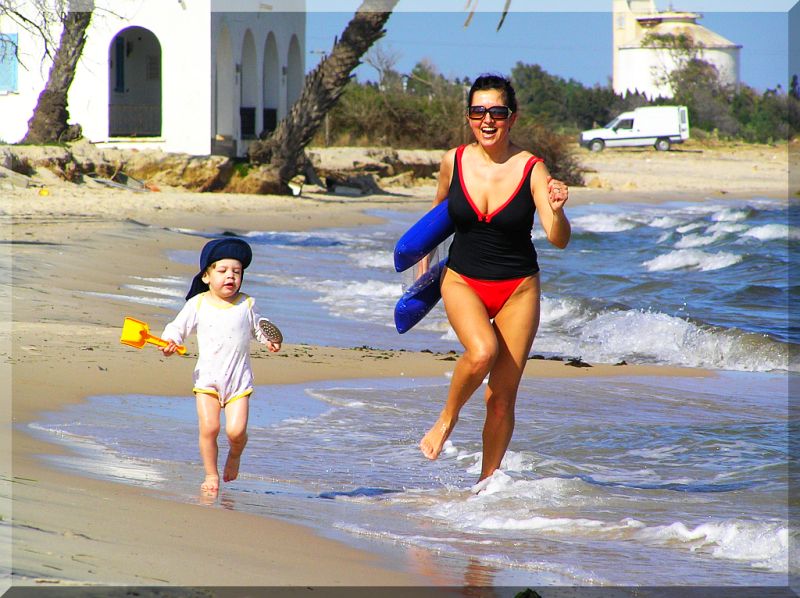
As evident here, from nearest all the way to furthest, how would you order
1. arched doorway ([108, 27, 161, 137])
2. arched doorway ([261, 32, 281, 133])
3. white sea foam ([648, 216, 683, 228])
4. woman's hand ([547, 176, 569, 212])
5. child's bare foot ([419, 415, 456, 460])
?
woman's hand ([547, 176, 569, 212])
child's bare foot ([419, 415, 456, 460])
white sea foam ([648, 216, 683, 228])
arched doorway ([108, 27, 161, 137])
arched doorway ([261, 32, 281, 133])

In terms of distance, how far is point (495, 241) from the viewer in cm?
493

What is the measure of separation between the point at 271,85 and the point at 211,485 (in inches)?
1180

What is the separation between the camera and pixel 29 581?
116 inches

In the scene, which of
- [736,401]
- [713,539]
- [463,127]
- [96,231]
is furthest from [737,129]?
[713,539]

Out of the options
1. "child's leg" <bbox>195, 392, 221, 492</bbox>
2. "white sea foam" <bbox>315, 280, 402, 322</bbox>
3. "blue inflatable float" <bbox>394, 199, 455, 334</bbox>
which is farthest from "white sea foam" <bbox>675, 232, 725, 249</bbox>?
"child's leg" <bbox>195, 392, 221, 492</bbox>

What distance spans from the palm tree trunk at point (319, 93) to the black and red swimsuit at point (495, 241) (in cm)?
1848

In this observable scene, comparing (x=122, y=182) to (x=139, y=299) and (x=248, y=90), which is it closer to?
(x=248, y=90)

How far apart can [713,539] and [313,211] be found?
20.4 meters

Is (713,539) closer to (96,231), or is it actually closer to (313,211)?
(96,231)

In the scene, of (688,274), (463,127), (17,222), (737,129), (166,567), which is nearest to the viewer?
(166,567)

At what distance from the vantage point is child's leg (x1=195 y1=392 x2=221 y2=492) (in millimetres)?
4824

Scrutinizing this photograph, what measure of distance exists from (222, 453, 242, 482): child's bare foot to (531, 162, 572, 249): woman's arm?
5.42 ft

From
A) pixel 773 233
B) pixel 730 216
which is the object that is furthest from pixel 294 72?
pixel 773 233

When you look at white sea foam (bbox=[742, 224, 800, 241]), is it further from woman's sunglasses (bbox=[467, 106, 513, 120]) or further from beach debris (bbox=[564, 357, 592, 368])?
woman's sunglasses (bbox=[467, 106, 513, 120])
